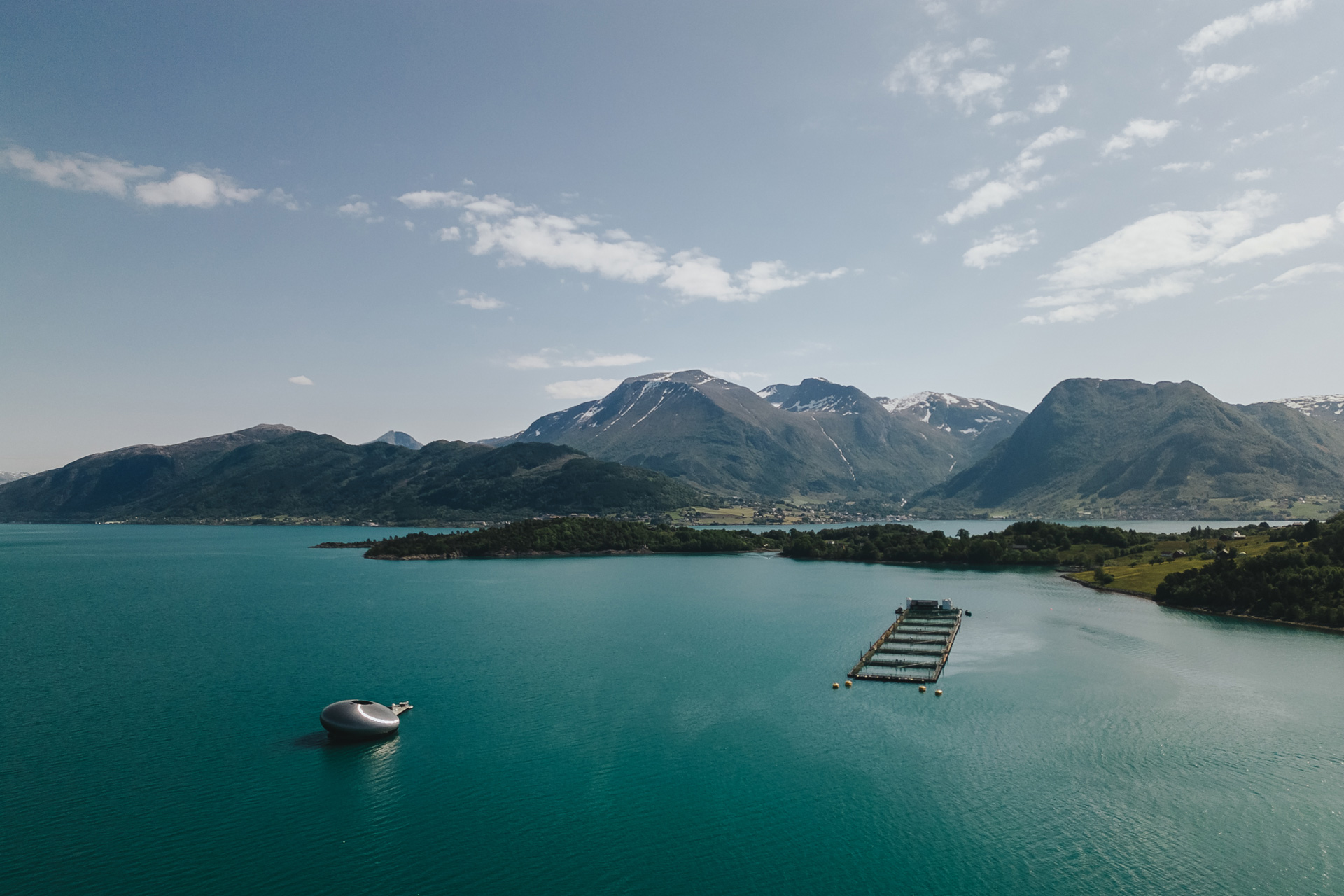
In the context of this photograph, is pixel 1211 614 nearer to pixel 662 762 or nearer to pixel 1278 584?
pixel 1278 584

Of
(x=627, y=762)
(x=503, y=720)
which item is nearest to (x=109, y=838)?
(x=503, y=720)

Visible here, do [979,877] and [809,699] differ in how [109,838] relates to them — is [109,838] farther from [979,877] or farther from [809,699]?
[809,699]

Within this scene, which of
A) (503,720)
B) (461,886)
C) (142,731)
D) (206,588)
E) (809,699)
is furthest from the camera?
(206,588)

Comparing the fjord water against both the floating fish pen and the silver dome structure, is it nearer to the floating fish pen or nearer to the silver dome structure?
the silver dome structure

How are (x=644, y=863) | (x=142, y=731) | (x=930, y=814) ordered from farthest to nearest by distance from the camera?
(x=142, y=731) < (x=930, y=814) < (x=644, y=863)

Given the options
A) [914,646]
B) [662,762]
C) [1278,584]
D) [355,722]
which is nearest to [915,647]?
[914,646]

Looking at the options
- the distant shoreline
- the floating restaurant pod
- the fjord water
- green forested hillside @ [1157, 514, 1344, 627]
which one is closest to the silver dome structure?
the fjord water

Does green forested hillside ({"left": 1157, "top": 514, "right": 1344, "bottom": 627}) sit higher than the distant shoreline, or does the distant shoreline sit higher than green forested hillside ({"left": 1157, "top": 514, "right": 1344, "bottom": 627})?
green forested hillside ({"left": 1157, "top": 514, "right": 1344, "bottom": 627})
